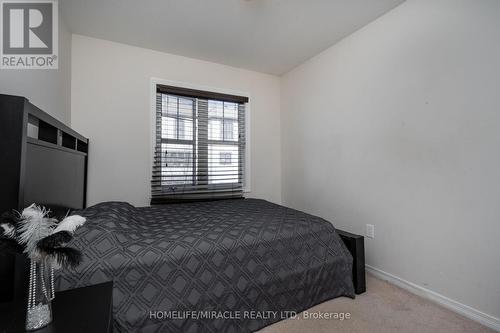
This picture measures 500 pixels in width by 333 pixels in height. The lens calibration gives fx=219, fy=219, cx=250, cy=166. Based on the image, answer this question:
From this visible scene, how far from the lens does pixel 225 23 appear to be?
217 cm

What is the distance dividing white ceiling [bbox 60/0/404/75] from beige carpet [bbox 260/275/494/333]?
2395 millimetres

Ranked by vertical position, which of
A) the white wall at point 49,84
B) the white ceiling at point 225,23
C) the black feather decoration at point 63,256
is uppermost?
the white ceiling at point 225,23

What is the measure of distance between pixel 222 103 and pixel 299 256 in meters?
2.28

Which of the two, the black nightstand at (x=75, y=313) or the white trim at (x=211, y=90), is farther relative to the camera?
the white trim at (x=211, y=90)

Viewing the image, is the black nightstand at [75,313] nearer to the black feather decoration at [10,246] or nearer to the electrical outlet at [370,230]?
the black feather decoration at [10,246]

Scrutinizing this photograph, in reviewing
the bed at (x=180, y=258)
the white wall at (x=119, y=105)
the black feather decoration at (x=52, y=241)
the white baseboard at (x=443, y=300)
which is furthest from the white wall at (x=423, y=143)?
the black feather decoration at (x=52, y=241)

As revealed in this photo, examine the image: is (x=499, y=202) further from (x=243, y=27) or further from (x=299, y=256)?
(x=243, y=27)

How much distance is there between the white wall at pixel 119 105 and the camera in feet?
7.66

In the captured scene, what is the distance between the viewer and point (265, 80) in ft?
11.0

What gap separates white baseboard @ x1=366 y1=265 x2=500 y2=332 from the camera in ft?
4.42

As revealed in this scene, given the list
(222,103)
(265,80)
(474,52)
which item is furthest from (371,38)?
(222,103)

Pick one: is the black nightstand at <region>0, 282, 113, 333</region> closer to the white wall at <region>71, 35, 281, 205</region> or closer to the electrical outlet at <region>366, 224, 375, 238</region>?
the white wall at <region>71, 35, 281, 205</region>

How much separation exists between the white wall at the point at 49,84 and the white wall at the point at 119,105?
0.49 feet

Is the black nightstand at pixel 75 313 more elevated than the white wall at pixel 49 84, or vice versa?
the white wall at pixel 49 84
